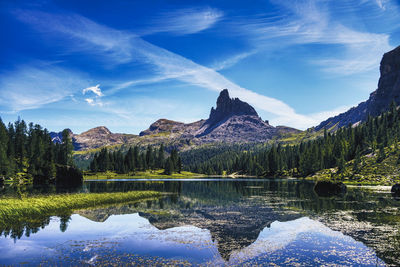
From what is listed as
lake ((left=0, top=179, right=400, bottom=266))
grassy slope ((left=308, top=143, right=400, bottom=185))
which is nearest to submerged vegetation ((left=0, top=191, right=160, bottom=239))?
lake ((left=0, top=179, right=400, bottom=266))

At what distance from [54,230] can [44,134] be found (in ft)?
477

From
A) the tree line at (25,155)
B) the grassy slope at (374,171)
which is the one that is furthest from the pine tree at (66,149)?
the grassy slope at (374,171)

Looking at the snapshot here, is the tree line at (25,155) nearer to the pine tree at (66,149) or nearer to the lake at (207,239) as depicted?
the pine tree at (66,149)

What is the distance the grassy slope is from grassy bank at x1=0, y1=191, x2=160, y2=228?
3612 inches

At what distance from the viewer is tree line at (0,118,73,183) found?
114750mm

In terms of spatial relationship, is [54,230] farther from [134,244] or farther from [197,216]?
[197,216]

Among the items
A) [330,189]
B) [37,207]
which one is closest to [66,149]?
[37,207]

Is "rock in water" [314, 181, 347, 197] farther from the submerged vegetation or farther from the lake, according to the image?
the submerged vegetation

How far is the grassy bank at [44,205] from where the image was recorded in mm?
36875

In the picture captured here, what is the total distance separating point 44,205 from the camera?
4397 centimetres

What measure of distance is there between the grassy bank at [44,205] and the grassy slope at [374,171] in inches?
3612

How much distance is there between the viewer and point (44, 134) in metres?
157

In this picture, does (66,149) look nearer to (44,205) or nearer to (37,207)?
(44,205)

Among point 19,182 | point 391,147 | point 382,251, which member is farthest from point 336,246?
point 391,147
